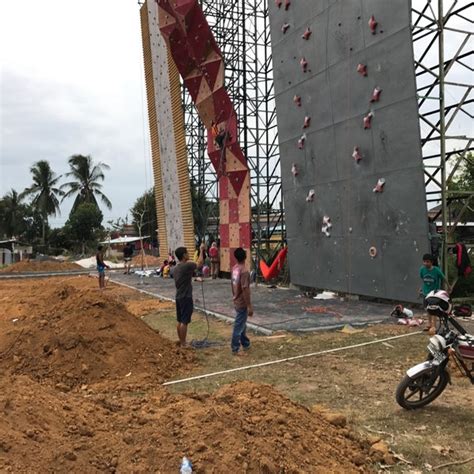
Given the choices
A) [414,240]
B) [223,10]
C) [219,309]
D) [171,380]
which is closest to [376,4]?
[414,240]

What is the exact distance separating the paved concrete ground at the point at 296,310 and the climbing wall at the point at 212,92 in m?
3.62

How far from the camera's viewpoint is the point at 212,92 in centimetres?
1877

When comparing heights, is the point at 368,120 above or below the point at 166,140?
below

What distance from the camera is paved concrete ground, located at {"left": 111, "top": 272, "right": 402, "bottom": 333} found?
10.1 m

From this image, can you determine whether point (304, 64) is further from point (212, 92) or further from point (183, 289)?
point (183, 289)

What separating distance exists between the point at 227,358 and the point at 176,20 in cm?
1444

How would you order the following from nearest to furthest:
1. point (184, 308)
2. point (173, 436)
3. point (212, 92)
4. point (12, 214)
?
point (173, 436) → point (184, 308) → point (212, 92) → point (12, 214)

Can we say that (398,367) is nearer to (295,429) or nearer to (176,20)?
(295,429)

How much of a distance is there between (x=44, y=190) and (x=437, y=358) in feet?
184

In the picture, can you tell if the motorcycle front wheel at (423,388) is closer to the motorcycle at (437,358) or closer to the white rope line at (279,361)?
the motorcycle at (437,358)

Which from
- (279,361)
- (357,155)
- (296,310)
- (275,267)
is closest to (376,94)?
(357,155)

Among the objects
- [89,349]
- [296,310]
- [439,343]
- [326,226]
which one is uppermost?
[326,226]

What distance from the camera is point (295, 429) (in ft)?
13.3

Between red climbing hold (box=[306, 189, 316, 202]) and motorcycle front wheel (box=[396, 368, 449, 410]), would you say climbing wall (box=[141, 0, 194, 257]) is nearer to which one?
red climbing hold (box=[306, 189, 316, 202])
